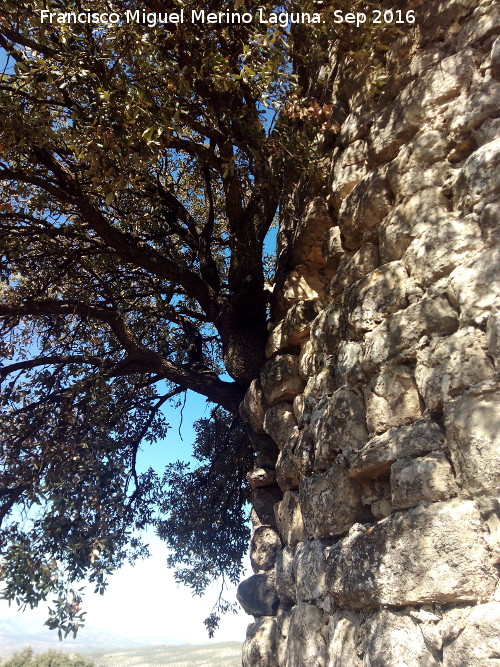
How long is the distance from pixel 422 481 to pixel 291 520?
2.02 meters

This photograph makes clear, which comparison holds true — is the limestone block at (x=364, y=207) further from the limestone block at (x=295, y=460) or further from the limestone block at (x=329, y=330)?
the limestone block at (x=295, y=460)

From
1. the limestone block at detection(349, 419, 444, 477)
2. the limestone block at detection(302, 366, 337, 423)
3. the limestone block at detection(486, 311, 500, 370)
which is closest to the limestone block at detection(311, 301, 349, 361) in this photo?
the limestone block at detection(302, 366, 337, 423)

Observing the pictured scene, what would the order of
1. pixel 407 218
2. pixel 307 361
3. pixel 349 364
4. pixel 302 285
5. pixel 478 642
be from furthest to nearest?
1. pixel 302 285
2. pixel 307 361
3. pixel 349 364
4. pixel 407 218
5. pixel 478 642

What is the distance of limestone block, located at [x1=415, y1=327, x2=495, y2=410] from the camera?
2.68 meters

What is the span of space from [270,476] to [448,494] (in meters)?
3.07

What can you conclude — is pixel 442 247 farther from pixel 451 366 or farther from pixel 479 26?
pixel 479 26

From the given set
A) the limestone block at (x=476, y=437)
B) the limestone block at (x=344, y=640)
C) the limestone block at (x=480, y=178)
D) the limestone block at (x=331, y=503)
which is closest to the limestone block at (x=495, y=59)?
the limestone block at (x=480, y=178)

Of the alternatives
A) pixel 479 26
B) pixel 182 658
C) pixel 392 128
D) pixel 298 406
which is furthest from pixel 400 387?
pixel 182 658

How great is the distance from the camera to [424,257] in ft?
10.6

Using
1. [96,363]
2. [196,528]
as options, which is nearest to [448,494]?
[96,363]

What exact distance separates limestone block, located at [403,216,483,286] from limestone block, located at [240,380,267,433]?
253 cm

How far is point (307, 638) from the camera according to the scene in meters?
3.53

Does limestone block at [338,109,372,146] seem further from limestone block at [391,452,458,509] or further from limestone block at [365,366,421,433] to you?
limestone block at [391,452,458,509]

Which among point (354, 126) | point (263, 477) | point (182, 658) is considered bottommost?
point (182, 658)
